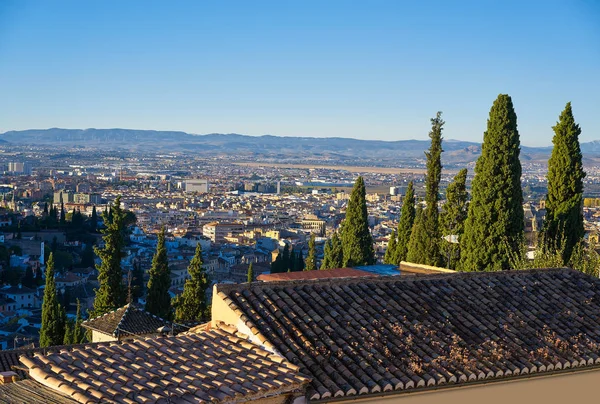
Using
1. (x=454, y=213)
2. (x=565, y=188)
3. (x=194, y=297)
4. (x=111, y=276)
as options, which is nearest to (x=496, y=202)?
(x=565, y=188)

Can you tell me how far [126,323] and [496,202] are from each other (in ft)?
26.7

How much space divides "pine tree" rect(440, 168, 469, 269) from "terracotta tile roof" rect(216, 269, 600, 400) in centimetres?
1012

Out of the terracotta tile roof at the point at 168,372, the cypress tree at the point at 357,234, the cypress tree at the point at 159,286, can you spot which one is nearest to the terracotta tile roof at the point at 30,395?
the terracotta tile roof at the point at 168,372

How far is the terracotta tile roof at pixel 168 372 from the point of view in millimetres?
5023

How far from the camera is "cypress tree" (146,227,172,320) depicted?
23.6 metres

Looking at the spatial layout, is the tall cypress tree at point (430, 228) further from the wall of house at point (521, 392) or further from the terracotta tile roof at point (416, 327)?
the wall of house at point (521, 392)

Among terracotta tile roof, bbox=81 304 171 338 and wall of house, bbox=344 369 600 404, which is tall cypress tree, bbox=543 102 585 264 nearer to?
terracotta tile roof, bbox=81 304 171 338

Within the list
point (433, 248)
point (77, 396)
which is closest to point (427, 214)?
point (433, 248)

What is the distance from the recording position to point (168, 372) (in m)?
5.35

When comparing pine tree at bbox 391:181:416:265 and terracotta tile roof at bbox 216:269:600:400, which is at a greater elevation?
terracotta tile roof at bbox 216:269:600:400

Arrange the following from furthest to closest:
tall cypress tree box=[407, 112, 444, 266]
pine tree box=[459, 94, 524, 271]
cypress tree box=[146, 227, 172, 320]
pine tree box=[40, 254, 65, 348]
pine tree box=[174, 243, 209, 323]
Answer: cypress tree box=[146, 227, 172, 320] → pine tree box=[40, 254, 65, 348] → pine tree box=[174, 243, 209, 323] → tall cypress tree box=[407, 112, 444, 266] → pine tree box=[459, 94, 524, 271]

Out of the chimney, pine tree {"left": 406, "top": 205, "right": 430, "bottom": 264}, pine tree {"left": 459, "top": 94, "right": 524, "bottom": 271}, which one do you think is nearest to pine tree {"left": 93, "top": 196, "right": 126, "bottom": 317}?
pine tree {"left": 406, "top": 205, "right": 430, "bottom": 264}

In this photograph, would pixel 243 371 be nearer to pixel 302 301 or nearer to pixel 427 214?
pixel 302 301

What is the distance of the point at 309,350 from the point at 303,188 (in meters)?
155
